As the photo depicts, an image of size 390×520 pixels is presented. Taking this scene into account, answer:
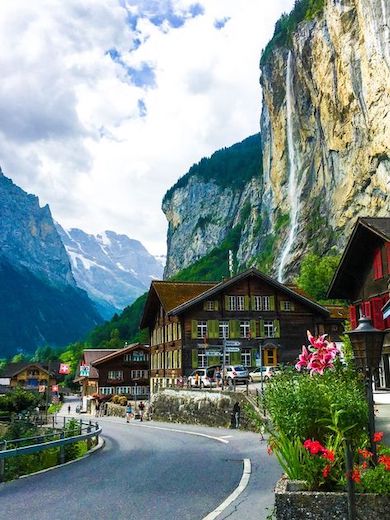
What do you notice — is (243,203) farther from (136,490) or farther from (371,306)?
(136,490)

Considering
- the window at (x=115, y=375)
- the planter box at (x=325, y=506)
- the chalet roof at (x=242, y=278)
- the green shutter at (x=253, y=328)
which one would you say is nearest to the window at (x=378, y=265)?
the chalet roof at (x=242, y=278)

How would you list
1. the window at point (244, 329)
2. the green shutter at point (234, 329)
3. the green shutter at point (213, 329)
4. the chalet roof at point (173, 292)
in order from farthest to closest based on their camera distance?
the chalet roof at point (173, 292) < the window at point (244, 329) < the green shutter at point (234, 329) < the green shutter at point (213, 329)

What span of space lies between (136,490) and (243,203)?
177 metres

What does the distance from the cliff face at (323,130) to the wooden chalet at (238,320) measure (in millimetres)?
27682

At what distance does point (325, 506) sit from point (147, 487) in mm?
5851

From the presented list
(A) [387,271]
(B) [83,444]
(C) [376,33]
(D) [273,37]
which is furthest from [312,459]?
(D) [273,37]

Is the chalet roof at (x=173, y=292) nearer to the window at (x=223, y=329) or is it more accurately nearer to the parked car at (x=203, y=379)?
the window at (x=223, y=329)

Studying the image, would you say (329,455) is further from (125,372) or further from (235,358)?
(125,372)

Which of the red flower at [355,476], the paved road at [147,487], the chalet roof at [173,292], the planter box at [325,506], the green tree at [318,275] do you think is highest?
the green tree at [318,275]

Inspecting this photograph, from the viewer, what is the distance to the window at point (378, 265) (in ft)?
98.8

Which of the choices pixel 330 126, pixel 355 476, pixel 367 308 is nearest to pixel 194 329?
pixel 367 308

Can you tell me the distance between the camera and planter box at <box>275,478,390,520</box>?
7.85 m

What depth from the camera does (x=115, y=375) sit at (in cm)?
7925

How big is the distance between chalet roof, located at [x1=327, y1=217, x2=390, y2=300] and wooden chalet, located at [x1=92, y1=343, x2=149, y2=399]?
4822 cm
